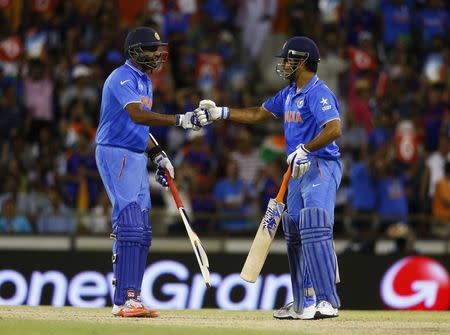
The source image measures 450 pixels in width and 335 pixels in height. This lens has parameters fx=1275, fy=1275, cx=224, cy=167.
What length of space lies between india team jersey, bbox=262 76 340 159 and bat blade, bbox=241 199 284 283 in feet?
1.69

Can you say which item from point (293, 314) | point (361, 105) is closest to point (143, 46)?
point (293, 314)

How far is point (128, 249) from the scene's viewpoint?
10477 mm

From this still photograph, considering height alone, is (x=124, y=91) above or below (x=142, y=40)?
below

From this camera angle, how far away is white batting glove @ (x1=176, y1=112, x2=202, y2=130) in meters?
10.6

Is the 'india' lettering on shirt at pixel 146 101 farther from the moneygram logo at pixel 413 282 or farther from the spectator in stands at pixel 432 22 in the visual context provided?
the spectator in stands at pixel 432 22

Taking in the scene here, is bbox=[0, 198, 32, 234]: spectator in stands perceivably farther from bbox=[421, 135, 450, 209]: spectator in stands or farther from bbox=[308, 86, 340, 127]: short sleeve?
bbox=[308, 86, 340, 127]: short sleeve

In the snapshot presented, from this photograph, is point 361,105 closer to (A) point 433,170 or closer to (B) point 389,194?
(A) point 433,170

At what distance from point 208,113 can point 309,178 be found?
1.06 m

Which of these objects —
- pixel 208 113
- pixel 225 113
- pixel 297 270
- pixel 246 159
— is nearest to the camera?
pixel 297 270

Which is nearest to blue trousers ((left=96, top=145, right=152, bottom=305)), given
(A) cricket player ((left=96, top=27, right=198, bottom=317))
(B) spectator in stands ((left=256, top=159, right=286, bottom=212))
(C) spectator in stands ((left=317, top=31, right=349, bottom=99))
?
(A) cricket player ((left=96, top=27, right=198, bottom=317))

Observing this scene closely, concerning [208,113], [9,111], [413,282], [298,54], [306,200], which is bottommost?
[413,282]

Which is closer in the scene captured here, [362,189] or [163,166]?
[163,166]

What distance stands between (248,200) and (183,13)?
194 inches

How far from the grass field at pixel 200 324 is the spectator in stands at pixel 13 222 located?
4.30 meters
